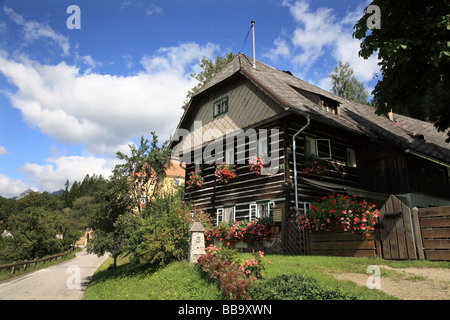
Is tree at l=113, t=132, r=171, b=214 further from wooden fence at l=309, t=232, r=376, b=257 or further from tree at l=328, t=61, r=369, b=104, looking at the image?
tree at l=328, t=61, r=369, b=104

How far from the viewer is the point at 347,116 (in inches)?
731

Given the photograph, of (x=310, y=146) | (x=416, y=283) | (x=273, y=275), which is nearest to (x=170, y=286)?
(x=273, y=275)

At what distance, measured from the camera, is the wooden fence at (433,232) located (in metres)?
8.34

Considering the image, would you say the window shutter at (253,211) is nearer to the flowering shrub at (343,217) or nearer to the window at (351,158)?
the flowering shrub at (343,217)

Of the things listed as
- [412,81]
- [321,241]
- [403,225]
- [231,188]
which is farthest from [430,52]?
[231,188]

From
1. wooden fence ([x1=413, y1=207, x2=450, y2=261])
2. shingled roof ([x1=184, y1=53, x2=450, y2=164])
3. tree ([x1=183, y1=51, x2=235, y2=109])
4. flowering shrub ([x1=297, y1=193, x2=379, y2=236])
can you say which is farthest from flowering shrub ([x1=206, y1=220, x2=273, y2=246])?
tree ([x1=183, y1=51, x2=235, y2=109])

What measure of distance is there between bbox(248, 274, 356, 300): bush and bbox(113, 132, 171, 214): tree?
15.9m

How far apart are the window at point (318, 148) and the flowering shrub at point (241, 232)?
4.46 meters

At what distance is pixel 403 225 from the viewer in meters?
8.93

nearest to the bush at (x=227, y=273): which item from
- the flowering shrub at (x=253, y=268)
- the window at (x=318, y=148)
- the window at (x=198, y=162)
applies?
the flowering shrub at (x=253, y=268)

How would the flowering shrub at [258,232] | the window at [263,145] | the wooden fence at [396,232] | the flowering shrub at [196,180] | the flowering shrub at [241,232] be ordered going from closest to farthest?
the wooden fence at [396,232] → the flowering shrub at [258,232] → the flowering shrub at [241,232] → the window at [263,145] → the flowering shrub at [196,180]

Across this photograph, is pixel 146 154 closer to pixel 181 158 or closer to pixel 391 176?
pixel 181 158
